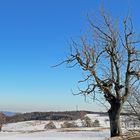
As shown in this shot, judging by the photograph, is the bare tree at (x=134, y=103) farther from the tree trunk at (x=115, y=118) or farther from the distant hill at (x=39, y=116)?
the distant hill at (x=39, y=116)

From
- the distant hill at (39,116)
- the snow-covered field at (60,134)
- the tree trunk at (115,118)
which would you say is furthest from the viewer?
the distant hill at (39,116)

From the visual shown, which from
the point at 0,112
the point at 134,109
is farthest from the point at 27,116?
the point at 134,109

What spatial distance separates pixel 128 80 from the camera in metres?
18.0

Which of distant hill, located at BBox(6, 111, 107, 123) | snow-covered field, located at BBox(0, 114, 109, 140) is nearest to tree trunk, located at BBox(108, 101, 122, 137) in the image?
snow-covered field, located at BBox(0, 114, 109, 140)

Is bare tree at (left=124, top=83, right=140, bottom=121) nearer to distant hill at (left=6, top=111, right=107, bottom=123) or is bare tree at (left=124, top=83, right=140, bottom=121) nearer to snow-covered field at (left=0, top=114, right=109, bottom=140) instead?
snow-covered field at (left=0, top=114, right=109, bottom=140)

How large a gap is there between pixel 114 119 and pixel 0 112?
285 ft

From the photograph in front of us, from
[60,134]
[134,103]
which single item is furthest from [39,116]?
[134,103]

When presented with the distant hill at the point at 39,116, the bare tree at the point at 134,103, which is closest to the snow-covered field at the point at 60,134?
the bare tree at the point at 134,103

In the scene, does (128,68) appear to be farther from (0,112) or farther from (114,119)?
(0,112)

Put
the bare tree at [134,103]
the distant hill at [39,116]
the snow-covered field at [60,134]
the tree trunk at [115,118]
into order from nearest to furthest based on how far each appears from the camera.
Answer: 1. the tree trunk at [115,118]
2. the bare tree at [134,103]
3. the snow-covered field at [60,134]
4. the distant hill at [39,116]

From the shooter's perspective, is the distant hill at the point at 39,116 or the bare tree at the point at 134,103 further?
the distant hill at the point at 39,116

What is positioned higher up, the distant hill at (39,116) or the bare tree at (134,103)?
the distant hill at (39,116)

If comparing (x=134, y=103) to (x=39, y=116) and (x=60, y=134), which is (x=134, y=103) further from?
(x=39, y=116)

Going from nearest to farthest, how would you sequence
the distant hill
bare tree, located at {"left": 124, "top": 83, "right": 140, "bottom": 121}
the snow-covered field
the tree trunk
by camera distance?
the tree trunk
bare tree, located at {"left": 124, "top": 83, "right": 140, "bottom": 121}
the snow-covered field
the distant hill
